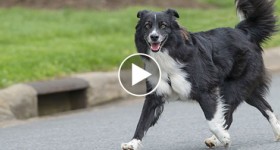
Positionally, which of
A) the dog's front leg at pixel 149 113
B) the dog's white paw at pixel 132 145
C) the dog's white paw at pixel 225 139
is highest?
the dog's front leg at pixel 149 113

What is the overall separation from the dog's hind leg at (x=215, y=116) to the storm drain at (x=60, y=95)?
4620 millimetres

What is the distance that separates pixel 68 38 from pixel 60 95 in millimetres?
3692

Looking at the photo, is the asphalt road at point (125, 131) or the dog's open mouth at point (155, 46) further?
the asphalt road at point (125, 131)

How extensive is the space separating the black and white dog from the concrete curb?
399cm

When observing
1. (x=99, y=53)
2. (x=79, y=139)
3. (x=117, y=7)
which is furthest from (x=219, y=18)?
(x=79, y=139)

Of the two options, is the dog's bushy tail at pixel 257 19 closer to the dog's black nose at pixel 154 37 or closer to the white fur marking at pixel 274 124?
the white fur marking at pixel 274 124

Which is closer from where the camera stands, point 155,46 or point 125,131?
point 155,46

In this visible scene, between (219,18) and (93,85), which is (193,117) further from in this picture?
(219,18)

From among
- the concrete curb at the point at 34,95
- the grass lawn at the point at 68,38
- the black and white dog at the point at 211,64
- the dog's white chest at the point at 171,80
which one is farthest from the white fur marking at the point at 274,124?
the grass lawn at the point at 68,38

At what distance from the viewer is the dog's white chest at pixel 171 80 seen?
7.64 meters

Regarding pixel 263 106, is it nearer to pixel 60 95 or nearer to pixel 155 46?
pixel 155 46

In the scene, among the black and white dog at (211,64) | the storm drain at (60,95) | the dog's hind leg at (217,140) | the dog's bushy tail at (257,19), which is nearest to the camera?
the black and white dog at (211,64)

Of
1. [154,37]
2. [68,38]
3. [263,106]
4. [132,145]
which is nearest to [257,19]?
[263,106]

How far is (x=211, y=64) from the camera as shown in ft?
26.5
